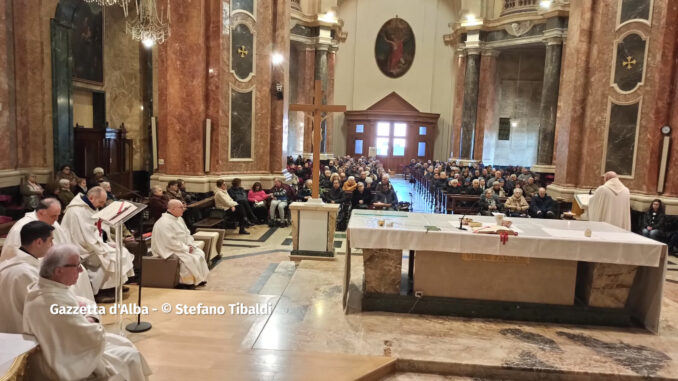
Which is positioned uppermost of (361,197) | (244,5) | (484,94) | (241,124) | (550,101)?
(244,5)

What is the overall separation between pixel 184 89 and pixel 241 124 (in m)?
1.51

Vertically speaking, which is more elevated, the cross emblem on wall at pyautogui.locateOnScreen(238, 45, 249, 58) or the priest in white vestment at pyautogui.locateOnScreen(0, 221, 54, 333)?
the cross emblem on wall at pyautogui.locateOnScreen(238, 45, 249, 58)

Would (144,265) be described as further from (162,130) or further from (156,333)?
(162,130)

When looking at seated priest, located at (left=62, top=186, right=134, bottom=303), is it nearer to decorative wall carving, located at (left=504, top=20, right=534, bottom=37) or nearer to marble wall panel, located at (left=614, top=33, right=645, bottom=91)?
marble wall panel, located at (left=614, top=33, right=645, bottom=91)

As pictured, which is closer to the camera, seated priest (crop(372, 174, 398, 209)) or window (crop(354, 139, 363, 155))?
seated priest (crop(372, 174, 398, 209))

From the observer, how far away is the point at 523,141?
22.7 m

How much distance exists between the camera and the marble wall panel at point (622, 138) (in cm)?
1037

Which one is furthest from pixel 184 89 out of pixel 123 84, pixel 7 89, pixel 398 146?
pixel 398 146

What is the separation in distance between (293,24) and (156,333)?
17987 millimetres

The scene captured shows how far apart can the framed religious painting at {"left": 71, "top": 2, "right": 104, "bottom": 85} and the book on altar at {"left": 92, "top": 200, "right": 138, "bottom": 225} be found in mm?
10682

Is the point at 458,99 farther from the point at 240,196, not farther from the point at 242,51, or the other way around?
the point at 240,196

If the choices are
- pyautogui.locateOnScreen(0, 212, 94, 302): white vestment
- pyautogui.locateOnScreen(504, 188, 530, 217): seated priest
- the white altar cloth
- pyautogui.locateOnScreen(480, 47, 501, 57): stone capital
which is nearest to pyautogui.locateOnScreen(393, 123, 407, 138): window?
pyautogui.locateOnScreen(480, 47, 501, 57): stone capital

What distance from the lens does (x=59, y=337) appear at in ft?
9.24

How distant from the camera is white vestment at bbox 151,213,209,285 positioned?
19.9 feet
